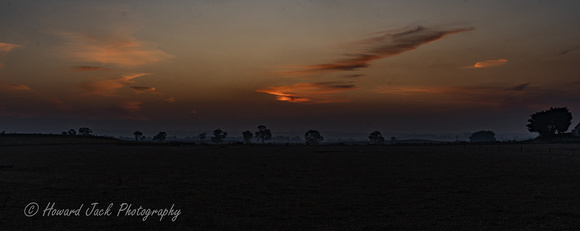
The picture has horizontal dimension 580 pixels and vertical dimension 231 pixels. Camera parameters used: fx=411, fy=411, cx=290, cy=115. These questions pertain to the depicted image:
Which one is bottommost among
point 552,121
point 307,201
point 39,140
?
point 307,201

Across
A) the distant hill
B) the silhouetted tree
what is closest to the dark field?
the distant hill

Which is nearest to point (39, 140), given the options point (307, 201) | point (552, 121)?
point (307, 201)

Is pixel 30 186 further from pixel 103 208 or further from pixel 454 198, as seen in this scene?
pixel 454 198

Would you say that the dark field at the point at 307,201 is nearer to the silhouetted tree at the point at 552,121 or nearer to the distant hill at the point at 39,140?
the distant hill at the point at 39,140

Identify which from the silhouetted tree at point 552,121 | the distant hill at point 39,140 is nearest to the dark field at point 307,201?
the distant hill at point 39,140

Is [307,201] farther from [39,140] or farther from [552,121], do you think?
[552,121]

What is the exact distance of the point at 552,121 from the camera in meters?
169

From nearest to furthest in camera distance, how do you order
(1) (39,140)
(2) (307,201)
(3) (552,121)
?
(2) (307,201), (1) (39,140), (3) (552,121)

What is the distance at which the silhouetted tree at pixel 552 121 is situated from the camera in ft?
548

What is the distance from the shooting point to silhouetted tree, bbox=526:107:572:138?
548ft

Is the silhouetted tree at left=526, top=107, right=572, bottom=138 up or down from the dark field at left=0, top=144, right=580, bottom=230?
up

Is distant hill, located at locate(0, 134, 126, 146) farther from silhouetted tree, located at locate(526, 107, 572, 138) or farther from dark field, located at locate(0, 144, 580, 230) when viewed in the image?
silhouetted tree, located at locate(526, 107, 572, 138)

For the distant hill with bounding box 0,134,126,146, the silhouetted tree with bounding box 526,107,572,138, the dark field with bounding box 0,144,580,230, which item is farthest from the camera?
the silhouetted tree with bounding box 526,107,572,138

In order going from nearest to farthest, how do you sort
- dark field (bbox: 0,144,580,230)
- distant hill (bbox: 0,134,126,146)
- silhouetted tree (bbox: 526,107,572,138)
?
dark field (bbox: 0,144,580,230)
distant hill (bbox: 0,134,126,146)
silhouetted tree (bbox: 526,107,572,138)
